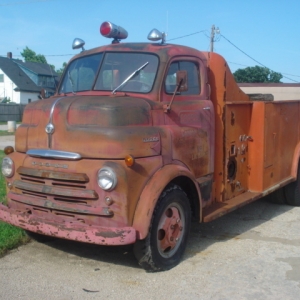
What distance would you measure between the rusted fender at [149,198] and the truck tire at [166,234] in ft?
0.61

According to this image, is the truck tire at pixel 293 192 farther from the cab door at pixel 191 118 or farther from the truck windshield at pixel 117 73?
the truck windshield at pixel 117 73

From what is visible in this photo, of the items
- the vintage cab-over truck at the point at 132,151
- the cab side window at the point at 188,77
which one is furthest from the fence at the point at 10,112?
the cab side window at the point at 188,77

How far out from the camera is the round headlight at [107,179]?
4.45m

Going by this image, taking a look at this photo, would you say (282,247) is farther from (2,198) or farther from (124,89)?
(2,198)

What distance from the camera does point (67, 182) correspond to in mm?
4676

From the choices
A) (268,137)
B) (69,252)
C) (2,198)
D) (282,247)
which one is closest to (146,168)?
(69,252)

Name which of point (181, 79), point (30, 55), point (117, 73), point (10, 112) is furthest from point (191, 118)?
point (30, 55)

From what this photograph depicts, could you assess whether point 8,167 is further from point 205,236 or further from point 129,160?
point 205,236

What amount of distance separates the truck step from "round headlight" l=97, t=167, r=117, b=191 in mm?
1486

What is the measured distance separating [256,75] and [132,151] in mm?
45633

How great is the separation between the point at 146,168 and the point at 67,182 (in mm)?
787

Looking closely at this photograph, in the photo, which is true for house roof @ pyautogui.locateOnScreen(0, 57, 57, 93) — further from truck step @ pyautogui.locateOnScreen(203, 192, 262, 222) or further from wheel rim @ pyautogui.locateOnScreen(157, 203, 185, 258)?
wheel rim @ pyautogui.locateOnScreen(157, 203, 185, 258)

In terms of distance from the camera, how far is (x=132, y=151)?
460cm

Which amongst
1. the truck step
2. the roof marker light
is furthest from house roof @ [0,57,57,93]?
the roof marker light
